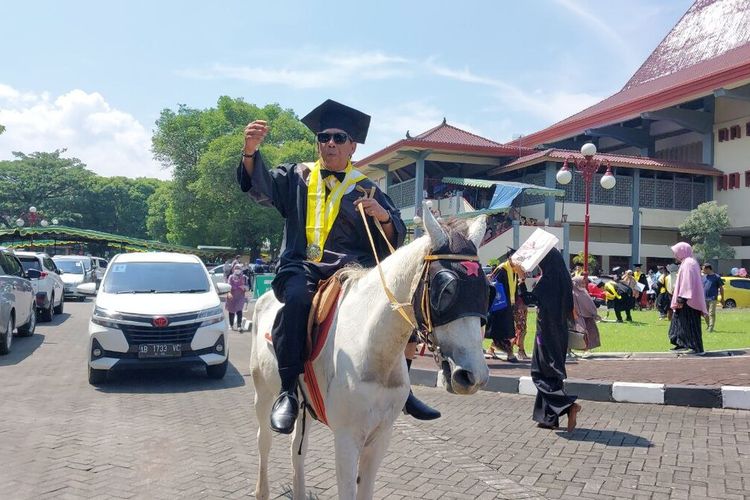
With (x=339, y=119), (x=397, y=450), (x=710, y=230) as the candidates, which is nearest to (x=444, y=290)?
(x=339, y=119)

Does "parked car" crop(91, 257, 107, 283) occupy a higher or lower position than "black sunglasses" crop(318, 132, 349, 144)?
lower

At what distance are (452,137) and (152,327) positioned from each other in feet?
81.4

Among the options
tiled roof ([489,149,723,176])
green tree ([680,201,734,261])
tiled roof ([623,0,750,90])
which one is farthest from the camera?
tiled roof ([623,0,750,90])

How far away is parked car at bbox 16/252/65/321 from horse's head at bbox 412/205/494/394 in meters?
16.0

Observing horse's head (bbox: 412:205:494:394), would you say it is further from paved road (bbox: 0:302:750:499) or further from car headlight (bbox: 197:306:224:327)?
car headlight (bbox: 197:306:224:327)

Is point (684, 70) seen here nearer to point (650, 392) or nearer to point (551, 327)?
point (650, 392)

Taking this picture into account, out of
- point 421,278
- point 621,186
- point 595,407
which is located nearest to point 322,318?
point 421,278

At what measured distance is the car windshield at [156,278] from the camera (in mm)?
9727

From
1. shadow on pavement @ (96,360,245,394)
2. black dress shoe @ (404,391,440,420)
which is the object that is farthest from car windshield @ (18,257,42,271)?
black dress shoe @ (404,391,440,420)

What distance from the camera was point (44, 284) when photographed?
56.5 ft

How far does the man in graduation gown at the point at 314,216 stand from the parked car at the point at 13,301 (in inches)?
376

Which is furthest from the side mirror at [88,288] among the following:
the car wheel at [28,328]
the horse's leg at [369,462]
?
the horse's leg at [369,462]

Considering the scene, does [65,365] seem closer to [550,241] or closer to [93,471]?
[93,471]

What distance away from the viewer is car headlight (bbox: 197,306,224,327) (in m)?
9.07
